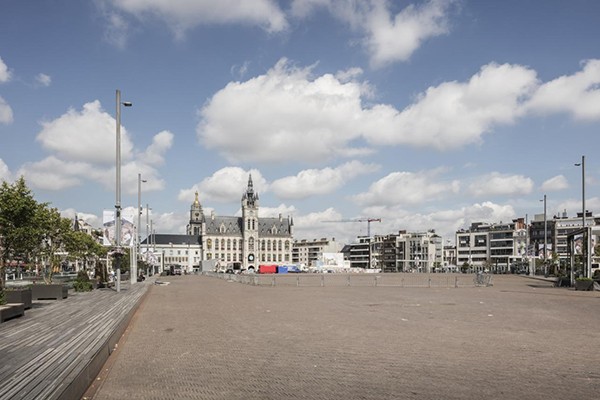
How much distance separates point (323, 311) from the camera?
835 inches

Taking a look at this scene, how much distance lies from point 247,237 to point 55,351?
183 metres

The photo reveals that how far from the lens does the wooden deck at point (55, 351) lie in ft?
22.5

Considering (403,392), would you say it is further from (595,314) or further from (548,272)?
(548,272)

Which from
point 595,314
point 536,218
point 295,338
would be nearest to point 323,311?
point 295,338

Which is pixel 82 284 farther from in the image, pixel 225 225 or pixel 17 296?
pixel 225 225

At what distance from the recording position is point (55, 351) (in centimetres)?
956

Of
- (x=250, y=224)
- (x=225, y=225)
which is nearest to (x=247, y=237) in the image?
(x=250, y=224)

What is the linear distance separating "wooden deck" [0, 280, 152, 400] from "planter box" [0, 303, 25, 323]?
198 millimetres

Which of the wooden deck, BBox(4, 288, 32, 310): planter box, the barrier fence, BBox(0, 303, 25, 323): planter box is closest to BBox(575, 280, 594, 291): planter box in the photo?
the barrier fence

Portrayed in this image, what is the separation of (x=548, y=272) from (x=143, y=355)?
85.4 m

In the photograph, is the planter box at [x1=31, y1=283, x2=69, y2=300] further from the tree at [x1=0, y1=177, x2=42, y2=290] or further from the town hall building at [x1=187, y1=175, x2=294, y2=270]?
the town hall building at [x1=187, y1=175, x2=294, y2=270]

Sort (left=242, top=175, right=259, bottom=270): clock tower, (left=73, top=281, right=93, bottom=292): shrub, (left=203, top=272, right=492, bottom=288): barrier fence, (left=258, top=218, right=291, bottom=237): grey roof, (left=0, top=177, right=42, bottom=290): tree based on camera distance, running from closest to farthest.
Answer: (left=0, top=177, right=42, bottom=290): tree
(left=73, top=281, right=93, bottom=292): shrub
(left=203, top=272, right=492, bottom=288): barrier fence
(left=242, top=175, right=259, bottom=270): clock tower
(left=258, top=218, right=291, bottom=237): grey roof

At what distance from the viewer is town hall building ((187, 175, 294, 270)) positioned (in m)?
191

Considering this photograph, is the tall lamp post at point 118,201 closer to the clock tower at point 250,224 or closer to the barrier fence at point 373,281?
the barrier fence at point 373,281
